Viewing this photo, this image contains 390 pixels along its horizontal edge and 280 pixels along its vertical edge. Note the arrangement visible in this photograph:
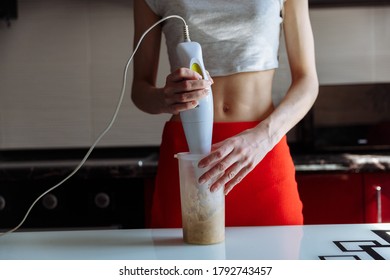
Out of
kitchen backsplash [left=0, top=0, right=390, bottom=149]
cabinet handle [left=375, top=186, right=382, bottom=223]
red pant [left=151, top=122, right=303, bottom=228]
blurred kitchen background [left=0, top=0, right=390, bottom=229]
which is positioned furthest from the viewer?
kitchen backsplash [left=0, top=0, right=390, bottom=149]

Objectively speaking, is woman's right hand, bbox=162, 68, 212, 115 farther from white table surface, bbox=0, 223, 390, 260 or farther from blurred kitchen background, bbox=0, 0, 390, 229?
blurred kitchen background, bbox=0, 0, 390, 229

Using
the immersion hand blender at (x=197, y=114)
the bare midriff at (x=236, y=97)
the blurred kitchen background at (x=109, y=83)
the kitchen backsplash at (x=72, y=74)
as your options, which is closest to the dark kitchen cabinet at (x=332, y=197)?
the blurred kitchen background at (x=109, y=83)

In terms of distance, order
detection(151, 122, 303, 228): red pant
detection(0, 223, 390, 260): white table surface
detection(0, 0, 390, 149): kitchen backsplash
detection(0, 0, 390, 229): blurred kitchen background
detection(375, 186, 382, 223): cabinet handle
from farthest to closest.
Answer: detection(0, 0, 390, 149): kitchen backsplash, detection(0, 0, 390, 229): blurred kitchen background, detection(375, 186, 382, 223): cabinet handle, detection(151, 122, 303, 228): red pant, detection(0, 223, 390, 260): white table surface

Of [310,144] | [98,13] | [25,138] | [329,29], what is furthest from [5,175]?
[329,29]

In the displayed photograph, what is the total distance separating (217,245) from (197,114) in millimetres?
167

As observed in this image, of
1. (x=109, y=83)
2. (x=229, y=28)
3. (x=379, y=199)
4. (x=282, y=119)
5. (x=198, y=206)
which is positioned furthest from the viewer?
(x=109, y=83)

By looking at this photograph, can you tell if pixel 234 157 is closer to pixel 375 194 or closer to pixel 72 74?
pixel 375 194

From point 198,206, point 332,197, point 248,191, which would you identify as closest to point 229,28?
point 248,191

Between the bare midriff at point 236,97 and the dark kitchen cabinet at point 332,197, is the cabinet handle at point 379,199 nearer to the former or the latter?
the dark kitchen cabinet at point 332,197

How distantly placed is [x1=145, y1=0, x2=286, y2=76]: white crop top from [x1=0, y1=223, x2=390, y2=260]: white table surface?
32cm

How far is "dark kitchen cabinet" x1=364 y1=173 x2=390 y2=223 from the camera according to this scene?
148 centimetres

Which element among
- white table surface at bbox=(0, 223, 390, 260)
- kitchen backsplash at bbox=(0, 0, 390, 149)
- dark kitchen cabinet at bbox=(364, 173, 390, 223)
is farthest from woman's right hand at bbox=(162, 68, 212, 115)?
kitchen backsplash at bbox=(0, 0, 390, 149)

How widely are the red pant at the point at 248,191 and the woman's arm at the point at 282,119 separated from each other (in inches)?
3.3

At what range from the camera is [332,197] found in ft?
4.89
